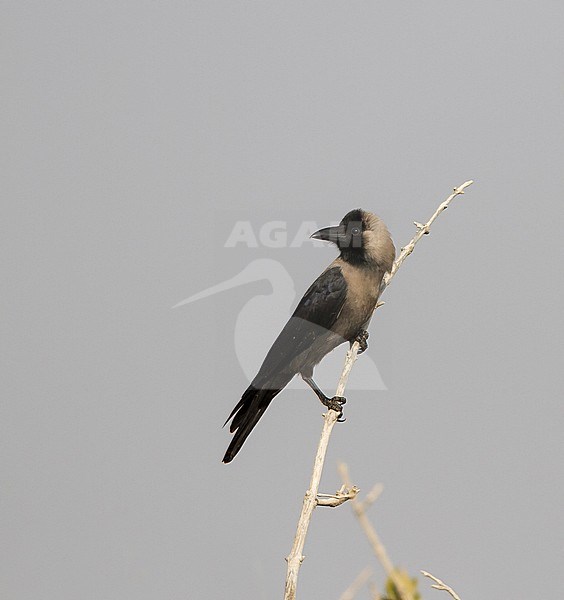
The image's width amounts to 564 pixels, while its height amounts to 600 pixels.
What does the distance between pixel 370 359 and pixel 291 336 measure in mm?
331

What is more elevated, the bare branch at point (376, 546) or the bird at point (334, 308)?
the bird at point (334, 308)

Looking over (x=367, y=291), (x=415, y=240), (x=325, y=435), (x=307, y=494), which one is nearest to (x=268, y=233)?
(x=367, y=291)

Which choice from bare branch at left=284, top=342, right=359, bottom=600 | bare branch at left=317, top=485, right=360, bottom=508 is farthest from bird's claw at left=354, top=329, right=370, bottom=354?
bare branch at left=317, top=485, right=360, bottom=508

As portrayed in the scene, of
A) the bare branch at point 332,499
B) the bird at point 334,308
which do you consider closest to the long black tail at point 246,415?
the bird at point 334,308

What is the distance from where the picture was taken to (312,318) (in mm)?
2465

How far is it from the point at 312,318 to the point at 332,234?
285 millimetres

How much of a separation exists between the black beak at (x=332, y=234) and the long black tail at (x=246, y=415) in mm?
502

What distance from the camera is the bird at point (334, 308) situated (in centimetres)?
239

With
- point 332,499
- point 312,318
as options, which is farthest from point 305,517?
point 312,318

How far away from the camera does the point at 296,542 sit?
1.53 meters

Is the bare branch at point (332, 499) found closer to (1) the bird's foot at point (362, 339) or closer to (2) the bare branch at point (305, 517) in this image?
(2) the bare branch at point (305, 517)

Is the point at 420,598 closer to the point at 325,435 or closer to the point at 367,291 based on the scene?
the point at 325,435

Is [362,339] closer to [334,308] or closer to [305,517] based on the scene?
[334,308]

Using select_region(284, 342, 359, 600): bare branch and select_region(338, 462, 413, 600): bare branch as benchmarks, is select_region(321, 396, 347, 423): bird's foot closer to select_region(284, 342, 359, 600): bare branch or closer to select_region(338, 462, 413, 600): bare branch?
select_region(284, 342, 359, 600): bare branch
